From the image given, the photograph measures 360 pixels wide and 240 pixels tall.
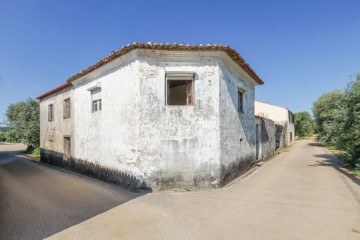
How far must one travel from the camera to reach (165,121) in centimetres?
879

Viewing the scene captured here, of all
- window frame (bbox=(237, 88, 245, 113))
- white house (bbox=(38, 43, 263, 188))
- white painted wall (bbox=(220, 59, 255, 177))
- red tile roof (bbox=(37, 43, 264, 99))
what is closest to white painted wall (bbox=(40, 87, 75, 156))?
red tile roof (bbox=(37, 43, 264, 99))

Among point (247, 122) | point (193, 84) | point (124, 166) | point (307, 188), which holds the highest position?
point (193, 84)

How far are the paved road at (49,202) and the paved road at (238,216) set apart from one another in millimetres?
518

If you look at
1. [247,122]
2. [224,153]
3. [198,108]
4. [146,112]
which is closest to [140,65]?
[146,112]

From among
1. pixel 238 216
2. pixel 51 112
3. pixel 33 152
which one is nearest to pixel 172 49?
pixel 238 216

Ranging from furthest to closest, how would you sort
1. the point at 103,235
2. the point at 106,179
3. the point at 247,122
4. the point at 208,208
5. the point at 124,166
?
the point at 247,122, the point at 106,179, the point at 124,166, the point at 208,208, the point at 103,235

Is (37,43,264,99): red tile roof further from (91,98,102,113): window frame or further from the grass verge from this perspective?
the grass verge

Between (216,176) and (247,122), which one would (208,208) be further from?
(247,122)

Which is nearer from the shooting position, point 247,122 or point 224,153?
point 224,153

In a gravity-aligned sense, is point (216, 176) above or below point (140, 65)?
below

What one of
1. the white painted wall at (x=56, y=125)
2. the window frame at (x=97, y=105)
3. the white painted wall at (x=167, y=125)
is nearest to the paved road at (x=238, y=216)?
the white painted wall at (x=167, y=125)

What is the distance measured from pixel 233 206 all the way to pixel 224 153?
2.84 meters

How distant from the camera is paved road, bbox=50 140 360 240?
4980 millimetres

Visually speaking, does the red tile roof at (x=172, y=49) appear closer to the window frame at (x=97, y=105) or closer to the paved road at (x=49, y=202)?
the window frame at (x=97, y=105)
